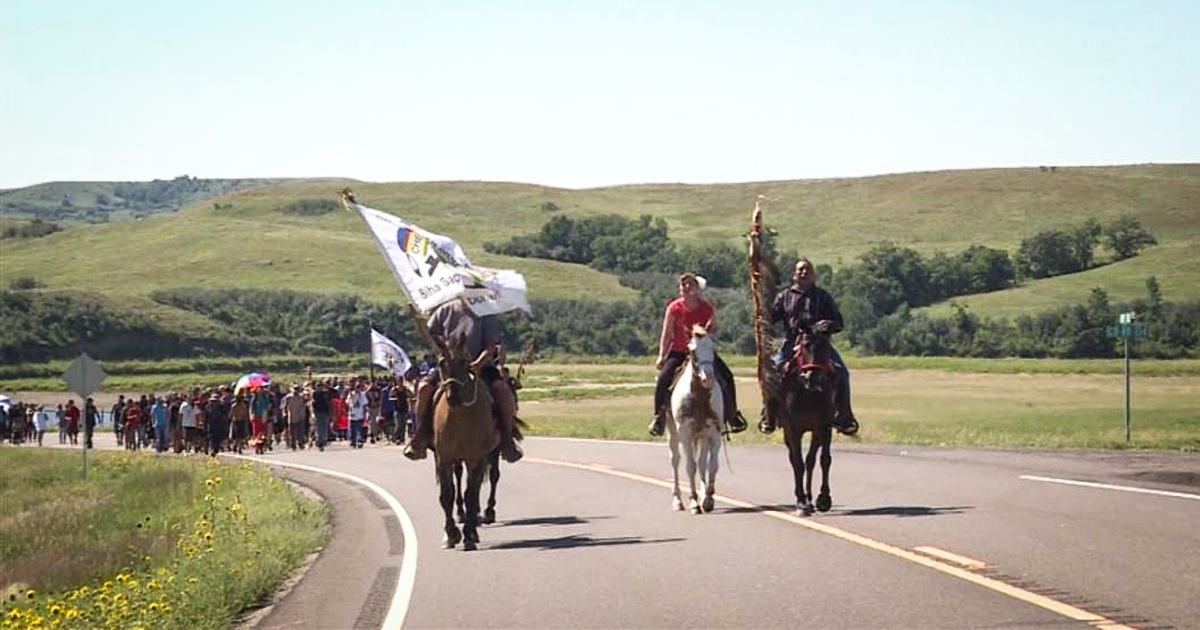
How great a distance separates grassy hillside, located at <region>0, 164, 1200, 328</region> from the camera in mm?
141250

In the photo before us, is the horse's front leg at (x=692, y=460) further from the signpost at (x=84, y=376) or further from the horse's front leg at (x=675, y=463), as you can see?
the signpost at (x=84, y=376)

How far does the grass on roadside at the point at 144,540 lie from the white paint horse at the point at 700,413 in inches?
149

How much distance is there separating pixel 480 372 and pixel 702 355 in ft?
8.51

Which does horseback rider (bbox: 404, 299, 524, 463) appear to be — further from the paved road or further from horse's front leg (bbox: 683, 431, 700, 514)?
horse's front leg (bbox: 683, 431, 700, 514)

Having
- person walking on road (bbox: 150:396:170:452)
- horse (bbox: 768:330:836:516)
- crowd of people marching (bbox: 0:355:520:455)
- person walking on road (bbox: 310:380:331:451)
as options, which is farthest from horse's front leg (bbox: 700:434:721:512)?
person walking on road (bbox: 150:396:170:452)

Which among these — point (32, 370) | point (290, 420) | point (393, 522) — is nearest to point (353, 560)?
point (393, 522)

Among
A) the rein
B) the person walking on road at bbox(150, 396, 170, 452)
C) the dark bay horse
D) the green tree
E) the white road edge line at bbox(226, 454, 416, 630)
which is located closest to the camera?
the white road edge line at bbox(226, 454, 416, 630)

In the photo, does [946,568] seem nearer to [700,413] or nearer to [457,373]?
[457,373]

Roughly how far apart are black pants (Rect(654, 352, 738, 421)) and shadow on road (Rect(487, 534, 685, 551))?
2495 millimetres

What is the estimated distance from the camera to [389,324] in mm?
120500

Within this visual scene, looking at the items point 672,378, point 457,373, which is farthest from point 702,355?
point 457,373

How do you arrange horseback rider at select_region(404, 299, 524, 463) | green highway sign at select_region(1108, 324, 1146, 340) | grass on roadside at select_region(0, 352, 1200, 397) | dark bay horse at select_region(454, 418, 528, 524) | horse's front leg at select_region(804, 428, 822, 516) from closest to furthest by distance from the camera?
1. horseback rider at select_region(404, 299, 524, 463)
2. dark bay horse at select_region(454, 418, 528, 524)
3. horse's front leg at select_region(804, 428, 822, 516)
4. green highway sign at select_region(1108, 324, 1146, 340)
5. grass on roadside at select_region(0, 352, 1200, 397)

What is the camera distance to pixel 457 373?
15945 mm

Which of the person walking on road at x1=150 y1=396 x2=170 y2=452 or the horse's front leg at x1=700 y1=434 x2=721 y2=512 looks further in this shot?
the person walking on road at x1=150 y1=396 x2=170 y2=452
